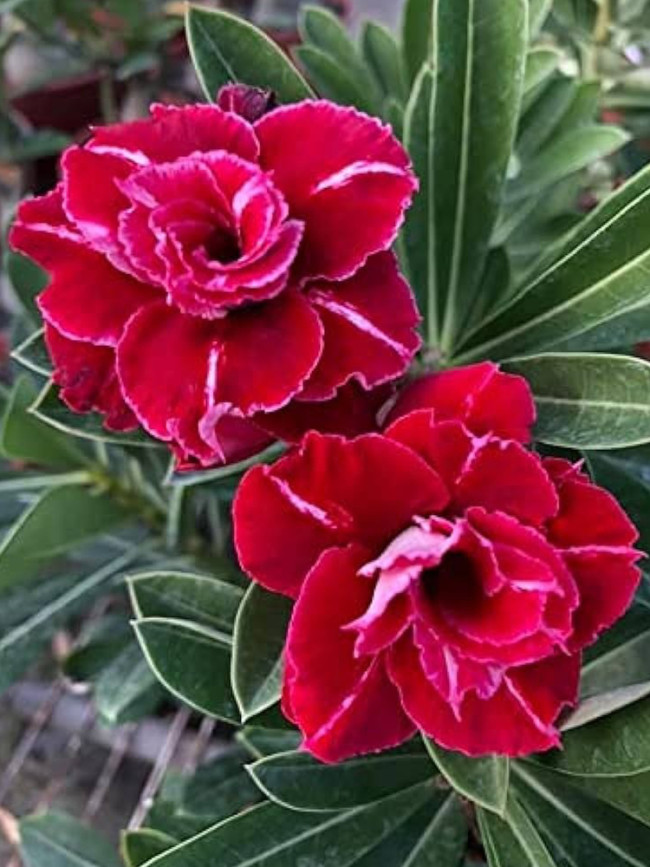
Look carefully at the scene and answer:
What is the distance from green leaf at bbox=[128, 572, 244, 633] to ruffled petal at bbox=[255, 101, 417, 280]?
222 millimetres

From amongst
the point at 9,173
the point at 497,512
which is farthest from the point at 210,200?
the point at 9,173

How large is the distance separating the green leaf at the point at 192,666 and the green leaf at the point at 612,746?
0.54ft

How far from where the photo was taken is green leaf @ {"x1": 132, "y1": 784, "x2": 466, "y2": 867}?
62cm

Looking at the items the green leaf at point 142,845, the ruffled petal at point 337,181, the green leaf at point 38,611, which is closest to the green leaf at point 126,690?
the green leaf at point 38,611

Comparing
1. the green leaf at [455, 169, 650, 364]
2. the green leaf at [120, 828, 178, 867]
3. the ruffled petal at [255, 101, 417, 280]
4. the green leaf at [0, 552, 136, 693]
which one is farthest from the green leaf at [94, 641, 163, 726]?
the ruffled petal at [255, 101, 417, 280]

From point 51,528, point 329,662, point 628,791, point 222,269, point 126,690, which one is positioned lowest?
point 126,690

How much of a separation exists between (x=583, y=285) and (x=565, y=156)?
238 millimetres

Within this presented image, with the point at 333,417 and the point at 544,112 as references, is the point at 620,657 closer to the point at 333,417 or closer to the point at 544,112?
the point at 333,417

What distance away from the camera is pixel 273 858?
0.63m

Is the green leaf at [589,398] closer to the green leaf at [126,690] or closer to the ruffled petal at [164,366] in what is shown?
the ruffled petal at [164,366]

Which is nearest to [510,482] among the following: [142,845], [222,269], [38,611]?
[222,269]

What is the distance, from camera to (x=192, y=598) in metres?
0.67

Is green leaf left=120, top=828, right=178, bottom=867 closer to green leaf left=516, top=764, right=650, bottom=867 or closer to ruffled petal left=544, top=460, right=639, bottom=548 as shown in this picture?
green leaf left=516, top=764, right=650, bottom=867

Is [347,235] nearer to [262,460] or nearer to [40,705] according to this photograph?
[262,460]
